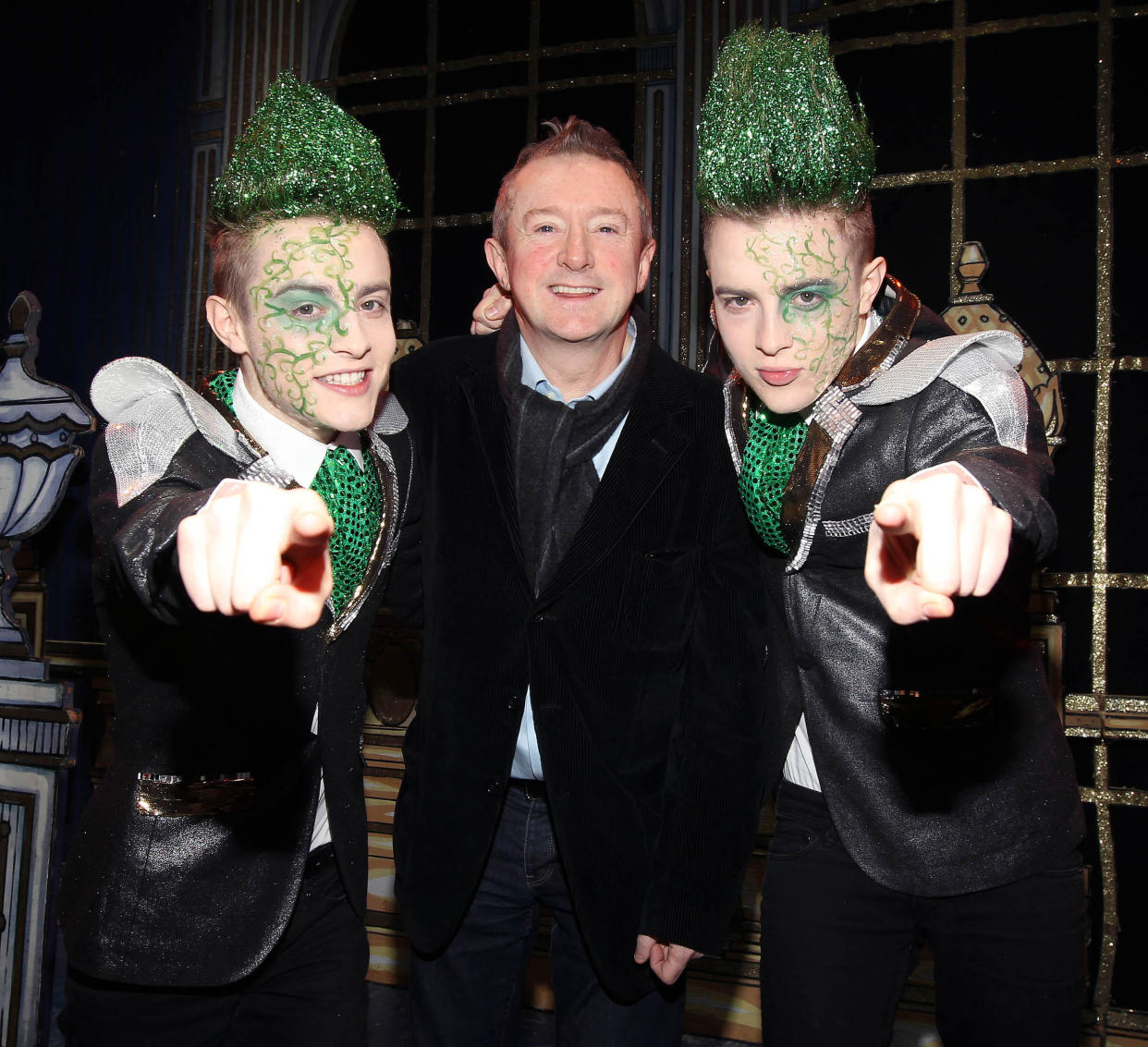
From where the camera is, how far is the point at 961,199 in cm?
310

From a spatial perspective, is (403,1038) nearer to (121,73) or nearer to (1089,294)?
(1089,294)

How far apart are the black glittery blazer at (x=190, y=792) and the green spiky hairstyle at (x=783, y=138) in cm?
86

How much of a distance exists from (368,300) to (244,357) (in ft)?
0.75

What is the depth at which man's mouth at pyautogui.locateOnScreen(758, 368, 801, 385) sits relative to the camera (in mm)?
1722

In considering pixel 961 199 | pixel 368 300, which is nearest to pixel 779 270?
pixel 368 300

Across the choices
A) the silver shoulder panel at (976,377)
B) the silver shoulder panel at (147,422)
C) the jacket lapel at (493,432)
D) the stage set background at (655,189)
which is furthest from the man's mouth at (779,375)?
the stage set background at (655,189)

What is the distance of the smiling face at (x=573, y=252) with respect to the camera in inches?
76.8

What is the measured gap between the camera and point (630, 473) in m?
1.91

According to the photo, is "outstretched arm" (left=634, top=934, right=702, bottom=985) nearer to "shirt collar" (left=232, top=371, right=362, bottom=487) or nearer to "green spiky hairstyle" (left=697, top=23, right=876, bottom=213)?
"shirt collar" (left=232, top=371, right=362, bottom=487)

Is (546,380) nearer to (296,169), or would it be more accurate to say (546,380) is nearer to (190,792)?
(296,169)

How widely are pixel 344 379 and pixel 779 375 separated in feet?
2.30

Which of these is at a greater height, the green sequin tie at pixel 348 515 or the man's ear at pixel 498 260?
the man's ear at pixel 498 260

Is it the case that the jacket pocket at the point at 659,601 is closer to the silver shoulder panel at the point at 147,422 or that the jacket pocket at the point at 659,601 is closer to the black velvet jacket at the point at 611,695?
the black velvet jacket at the point at 611,695

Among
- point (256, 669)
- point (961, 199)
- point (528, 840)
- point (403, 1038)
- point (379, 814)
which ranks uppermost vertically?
point (961, 199)
